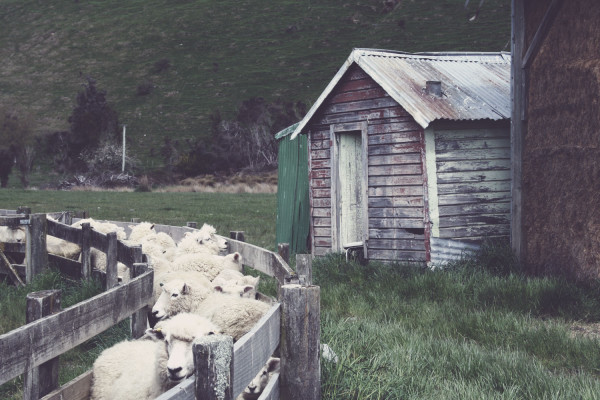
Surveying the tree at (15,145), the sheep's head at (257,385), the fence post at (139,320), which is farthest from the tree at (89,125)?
the sheep's head at (257,385)

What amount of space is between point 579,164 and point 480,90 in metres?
3.48

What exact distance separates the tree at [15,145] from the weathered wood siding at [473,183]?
43232 millimetres

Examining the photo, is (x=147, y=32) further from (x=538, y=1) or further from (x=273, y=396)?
(x=273, y=396)

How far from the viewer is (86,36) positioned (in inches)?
2943

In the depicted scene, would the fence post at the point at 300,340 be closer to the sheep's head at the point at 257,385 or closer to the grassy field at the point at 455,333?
the sheep's head at the point at 257,385

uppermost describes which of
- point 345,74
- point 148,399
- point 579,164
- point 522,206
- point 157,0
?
point 157,0

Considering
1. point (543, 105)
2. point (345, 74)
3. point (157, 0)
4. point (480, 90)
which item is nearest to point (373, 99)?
point (345, 74)

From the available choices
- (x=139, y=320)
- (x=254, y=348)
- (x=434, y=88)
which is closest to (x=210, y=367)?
(x=254, y=348)

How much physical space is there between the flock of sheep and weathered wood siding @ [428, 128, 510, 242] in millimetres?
4165

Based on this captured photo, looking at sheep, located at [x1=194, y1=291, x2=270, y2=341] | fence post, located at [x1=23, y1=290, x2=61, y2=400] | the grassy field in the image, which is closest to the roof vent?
the grassy field

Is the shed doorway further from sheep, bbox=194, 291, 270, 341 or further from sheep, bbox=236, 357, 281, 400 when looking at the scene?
sheep, bbox=236, 357, 281, 400

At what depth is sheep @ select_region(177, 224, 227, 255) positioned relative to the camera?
739 cm

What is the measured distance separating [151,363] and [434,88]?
752cm

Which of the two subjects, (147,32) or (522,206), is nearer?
(522,206)
